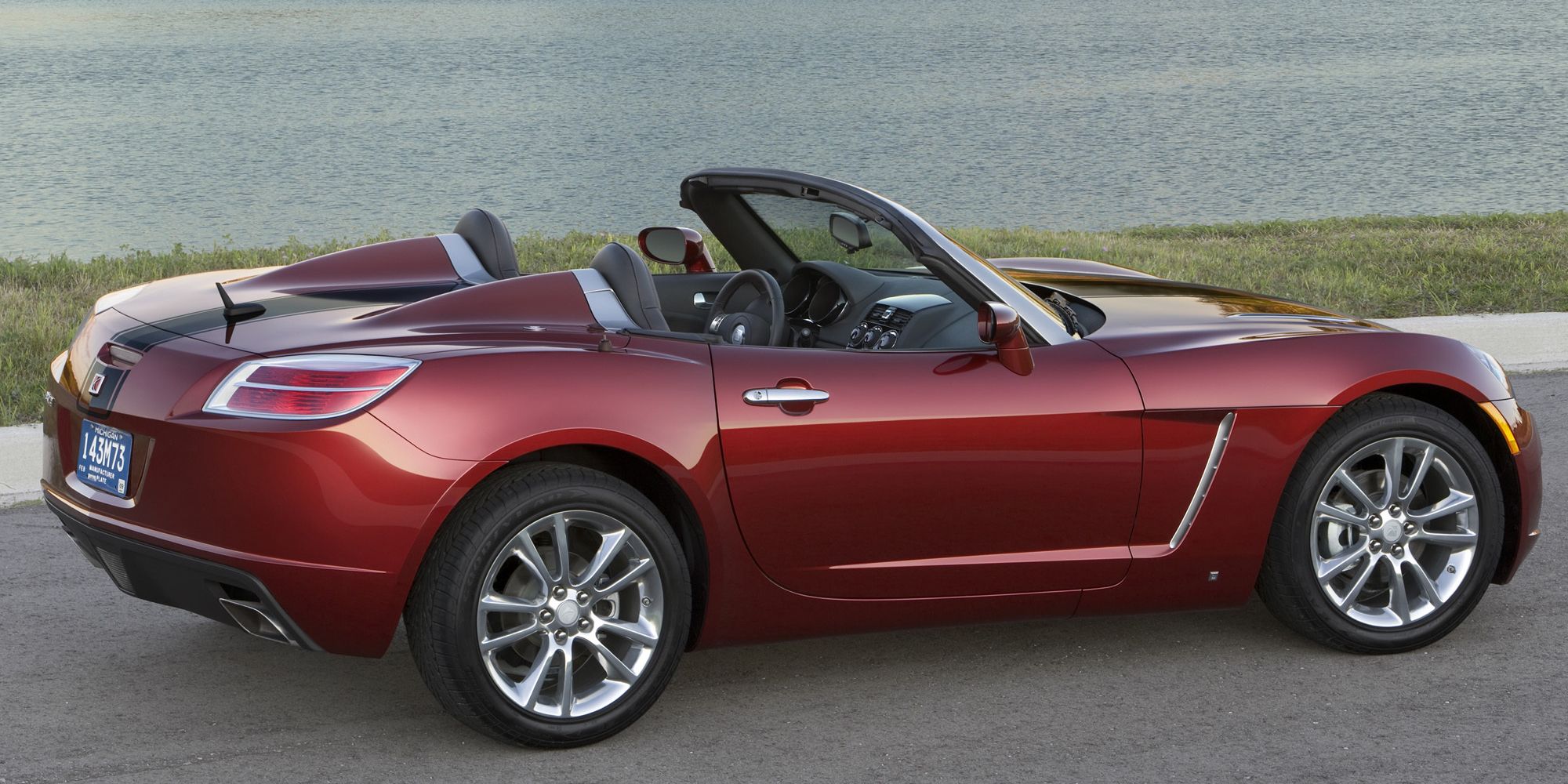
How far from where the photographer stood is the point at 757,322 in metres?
4.56

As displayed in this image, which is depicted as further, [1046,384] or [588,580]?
[1046,384]

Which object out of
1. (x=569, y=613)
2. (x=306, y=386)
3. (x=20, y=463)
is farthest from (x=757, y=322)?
(x=20, y=463)

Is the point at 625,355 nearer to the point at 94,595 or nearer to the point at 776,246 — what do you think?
the point at 776,246

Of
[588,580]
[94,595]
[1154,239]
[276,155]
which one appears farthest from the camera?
[276,155]

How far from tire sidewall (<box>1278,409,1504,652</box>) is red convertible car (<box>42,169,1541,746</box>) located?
11mm

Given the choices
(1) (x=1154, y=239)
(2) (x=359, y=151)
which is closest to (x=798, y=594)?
(1) (x=1154, y=239)

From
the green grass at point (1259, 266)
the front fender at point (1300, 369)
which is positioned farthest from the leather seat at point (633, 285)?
the green grass at point (1259, 266)

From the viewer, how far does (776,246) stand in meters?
5.20

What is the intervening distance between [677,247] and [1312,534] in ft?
7.57

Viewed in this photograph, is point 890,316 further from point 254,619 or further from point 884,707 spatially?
point 254,619

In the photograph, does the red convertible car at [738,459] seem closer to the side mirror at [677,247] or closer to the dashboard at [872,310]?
the dashboard at [872,310]

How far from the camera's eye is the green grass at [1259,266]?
31.0 feet

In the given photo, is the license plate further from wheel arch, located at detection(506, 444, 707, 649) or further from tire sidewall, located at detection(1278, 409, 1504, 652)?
tire sidewall, located at detection(1278, 409, 1504, 652)

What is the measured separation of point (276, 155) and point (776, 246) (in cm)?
2400
